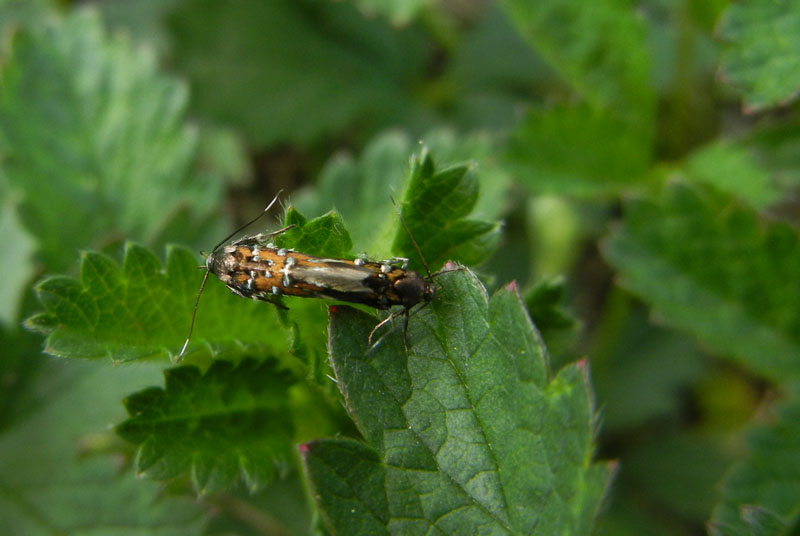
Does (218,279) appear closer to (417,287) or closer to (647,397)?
(417,287)

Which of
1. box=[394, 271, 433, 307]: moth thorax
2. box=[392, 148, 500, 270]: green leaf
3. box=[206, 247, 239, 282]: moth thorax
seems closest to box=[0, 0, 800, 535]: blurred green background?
box=[392, 148, 500, 270]: green leaf

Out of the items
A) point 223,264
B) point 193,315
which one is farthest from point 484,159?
point 193,315

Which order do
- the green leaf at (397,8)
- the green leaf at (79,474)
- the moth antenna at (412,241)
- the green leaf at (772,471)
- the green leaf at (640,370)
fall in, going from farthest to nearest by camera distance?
the green leaf at (640,370) → the green leaf at (397,8) → the green leaf at (79,474) → the green leaf at (772,471) → the moth antenna at (412,241)

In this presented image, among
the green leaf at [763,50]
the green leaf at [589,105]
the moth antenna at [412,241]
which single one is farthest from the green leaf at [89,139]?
the green leaf at [763,50]

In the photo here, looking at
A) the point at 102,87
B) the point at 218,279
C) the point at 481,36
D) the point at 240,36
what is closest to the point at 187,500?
the point at 218,279

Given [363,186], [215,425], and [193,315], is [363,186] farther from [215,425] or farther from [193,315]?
[215,425]

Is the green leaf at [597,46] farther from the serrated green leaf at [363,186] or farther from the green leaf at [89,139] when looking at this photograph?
the green leaf at [89,139]

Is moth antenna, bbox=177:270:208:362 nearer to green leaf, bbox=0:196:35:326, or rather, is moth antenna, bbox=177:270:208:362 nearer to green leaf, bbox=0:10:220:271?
green leaf, bbox=0:10:220:271
